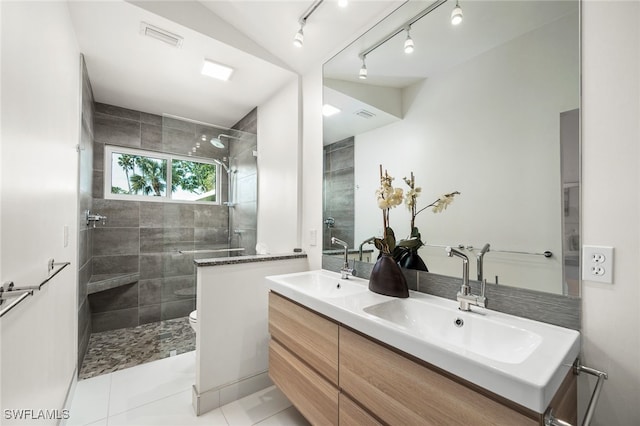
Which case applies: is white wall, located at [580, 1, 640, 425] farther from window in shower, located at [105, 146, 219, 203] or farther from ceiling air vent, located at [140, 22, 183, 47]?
window in shower, located at [105, 146, 219, 203]

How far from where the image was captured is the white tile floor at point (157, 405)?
1.62 meters

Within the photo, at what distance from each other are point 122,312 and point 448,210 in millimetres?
3485

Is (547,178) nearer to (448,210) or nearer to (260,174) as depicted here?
(448,210)

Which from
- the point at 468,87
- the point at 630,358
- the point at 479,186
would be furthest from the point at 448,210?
the point at 630,358

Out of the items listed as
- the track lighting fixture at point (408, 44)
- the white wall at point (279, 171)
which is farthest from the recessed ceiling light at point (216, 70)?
the track lighting fixture at point (408, 44)

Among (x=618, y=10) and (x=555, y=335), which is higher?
(x=618, y=10)

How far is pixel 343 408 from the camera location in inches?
44.5

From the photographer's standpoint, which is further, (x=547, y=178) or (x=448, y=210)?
(x=448, y=210)

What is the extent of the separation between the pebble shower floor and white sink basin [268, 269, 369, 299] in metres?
1.52

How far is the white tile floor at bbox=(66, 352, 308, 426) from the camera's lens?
63.9 inches

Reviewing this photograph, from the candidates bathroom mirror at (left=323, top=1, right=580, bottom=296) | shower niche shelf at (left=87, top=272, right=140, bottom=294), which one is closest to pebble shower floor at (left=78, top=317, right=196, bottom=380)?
shower niche shelf at (left=87, top=272, right=140, bottom=294)

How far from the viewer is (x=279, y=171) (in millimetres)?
2570

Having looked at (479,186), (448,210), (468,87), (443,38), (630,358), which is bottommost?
(630,358)

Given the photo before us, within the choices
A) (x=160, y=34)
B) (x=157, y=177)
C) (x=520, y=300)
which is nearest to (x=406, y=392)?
(x=520, y=300)
